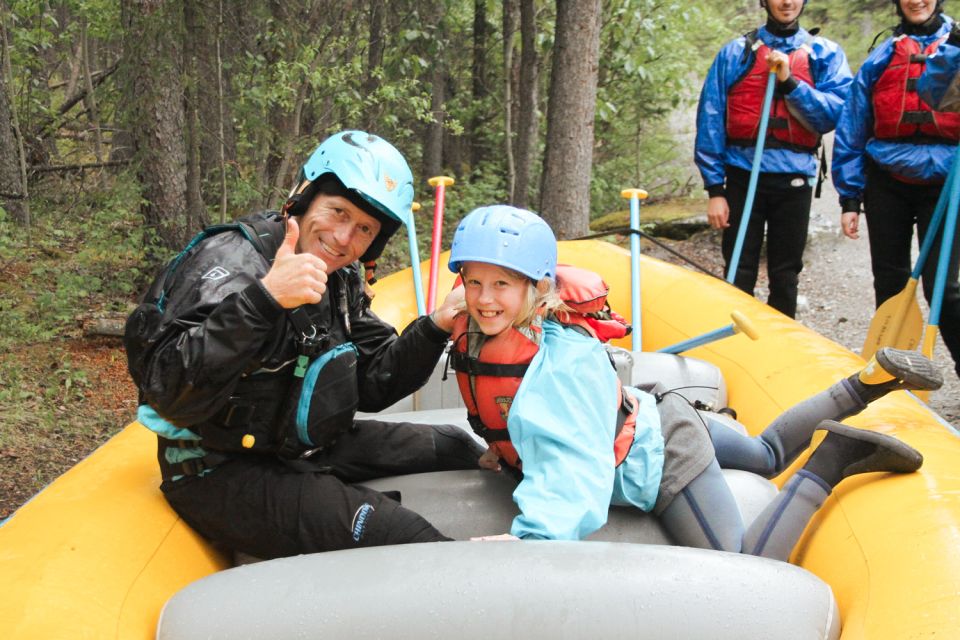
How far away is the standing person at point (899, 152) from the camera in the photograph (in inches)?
146

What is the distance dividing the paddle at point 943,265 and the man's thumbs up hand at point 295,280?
2.75 metres

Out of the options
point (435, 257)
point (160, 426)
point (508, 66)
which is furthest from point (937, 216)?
point (508, 66)

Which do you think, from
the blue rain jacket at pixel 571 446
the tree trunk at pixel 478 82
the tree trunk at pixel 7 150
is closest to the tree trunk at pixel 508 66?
the tree trunk at pixel 478 82

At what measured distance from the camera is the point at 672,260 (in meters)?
7.57

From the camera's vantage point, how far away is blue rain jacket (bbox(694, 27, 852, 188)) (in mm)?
4125

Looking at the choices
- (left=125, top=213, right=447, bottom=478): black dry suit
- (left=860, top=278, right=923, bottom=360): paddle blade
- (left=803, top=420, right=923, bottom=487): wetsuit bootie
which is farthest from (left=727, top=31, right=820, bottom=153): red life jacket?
(left=125, top=213, right=447, bottom=478): black dry suit

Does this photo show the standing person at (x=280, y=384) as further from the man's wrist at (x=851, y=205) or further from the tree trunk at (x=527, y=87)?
the tree trunk at (x=527, y=87)

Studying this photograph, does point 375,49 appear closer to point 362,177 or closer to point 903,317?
point 903,317

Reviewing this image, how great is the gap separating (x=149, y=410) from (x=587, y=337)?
1.07 m

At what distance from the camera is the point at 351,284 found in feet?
8.32

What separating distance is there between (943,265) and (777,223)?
842 millimetres

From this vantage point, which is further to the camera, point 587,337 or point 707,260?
point 707,260

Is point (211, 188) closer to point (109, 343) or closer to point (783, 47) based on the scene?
point (109, 343)

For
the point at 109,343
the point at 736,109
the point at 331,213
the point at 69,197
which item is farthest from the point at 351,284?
the point at 69,197
